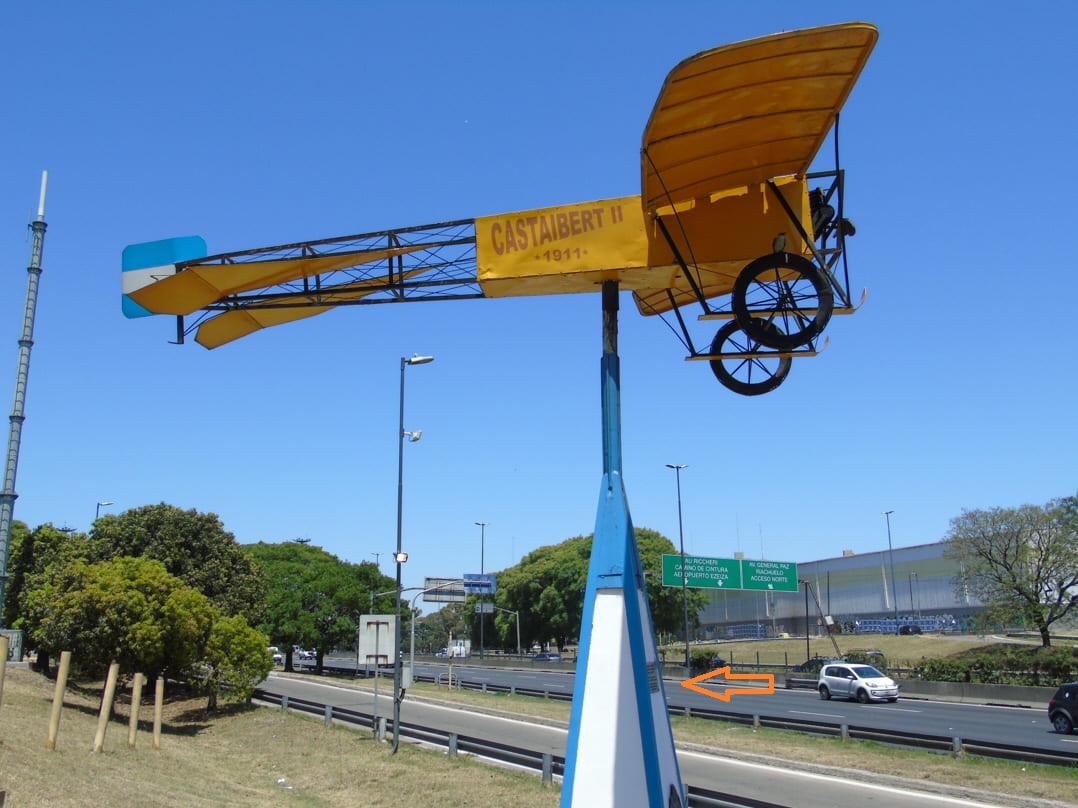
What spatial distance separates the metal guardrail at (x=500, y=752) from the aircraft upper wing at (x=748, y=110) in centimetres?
873

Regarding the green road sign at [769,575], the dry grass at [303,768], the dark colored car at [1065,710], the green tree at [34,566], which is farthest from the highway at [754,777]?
the green road sign at [769,575]

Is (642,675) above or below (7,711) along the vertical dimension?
Answer: above

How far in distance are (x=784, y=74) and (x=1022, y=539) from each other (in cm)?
5359

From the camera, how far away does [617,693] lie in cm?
851

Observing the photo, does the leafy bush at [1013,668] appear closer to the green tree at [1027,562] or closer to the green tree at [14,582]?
the green tree at [1027,562]

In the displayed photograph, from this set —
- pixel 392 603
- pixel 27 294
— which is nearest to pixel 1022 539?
pixel 392 603

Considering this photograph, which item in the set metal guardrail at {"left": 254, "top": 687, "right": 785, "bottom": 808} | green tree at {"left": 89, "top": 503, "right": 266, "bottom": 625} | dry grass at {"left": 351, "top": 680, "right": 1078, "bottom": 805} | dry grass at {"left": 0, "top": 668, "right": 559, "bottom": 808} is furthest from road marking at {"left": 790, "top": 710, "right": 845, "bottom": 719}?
green tree at {"left": 89, "top": 503, "right": 266, "bottom": 625}

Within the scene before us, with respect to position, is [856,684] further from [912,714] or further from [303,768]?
[303,768]

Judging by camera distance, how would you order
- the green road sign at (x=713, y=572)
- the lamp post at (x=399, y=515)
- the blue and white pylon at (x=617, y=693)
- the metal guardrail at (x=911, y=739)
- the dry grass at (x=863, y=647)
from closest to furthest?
the blue and white pylon at (x=617, y=693), the metal guardrail at (x=911, y=739), the lamp post at (x=399, y=515), the green road sign at (x=713, y=572), the dry grass at (x=863, y=647)

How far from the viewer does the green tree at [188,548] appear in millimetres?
35750

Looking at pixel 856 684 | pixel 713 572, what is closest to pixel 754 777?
pixel 856 684

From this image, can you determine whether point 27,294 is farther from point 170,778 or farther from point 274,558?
point 274,558

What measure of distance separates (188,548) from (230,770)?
59.3 feet

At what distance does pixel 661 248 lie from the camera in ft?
32.4
